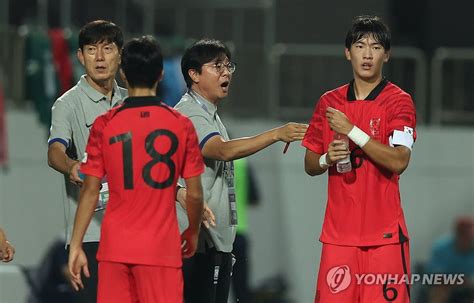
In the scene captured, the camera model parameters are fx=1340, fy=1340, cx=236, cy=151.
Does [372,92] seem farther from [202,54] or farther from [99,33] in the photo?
[99,33]

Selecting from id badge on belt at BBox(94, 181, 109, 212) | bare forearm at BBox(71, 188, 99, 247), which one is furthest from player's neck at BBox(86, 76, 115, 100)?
bare forearm at BBox(71, 188, 99, 247)

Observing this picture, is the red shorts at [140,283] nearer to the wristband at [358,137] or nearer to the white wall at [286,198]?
the wristband at [358,137]

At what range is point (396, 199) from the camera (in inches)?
260

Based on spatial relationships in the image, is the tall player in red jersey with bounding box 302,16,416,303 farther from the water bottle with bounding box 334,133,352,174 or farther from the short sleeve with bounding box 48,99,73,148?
the short sleeve with bounding box 48,99,73,148

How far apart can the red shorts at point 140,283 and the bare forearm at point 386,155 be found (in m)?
1.10

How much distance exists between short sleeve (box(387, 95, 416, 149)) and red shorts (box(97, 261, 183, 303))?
1278 mm

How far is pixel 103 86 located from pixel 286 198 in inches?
260

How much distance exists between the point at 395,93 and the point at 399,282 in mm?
931

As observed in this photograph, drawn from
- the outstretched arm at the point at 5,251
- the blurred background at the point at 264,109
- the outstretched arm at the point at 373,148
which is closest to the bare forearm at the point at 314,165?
the outstretched arm at the point at 373,148

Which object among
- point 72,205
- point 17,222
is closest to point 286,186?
point 17,222

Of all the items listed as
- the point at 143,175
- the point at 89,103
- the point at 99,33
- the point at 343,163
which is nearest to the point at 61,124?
the point at 89,103

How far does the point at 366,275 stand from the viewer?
21.4 feet

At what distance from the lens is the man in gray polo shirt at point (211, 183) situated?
6.96 metres

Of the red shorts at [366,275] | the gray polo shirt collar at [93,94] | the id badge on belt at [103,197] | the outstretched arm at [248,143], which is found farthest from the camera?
the gray polo shirt collar at [93,94]
